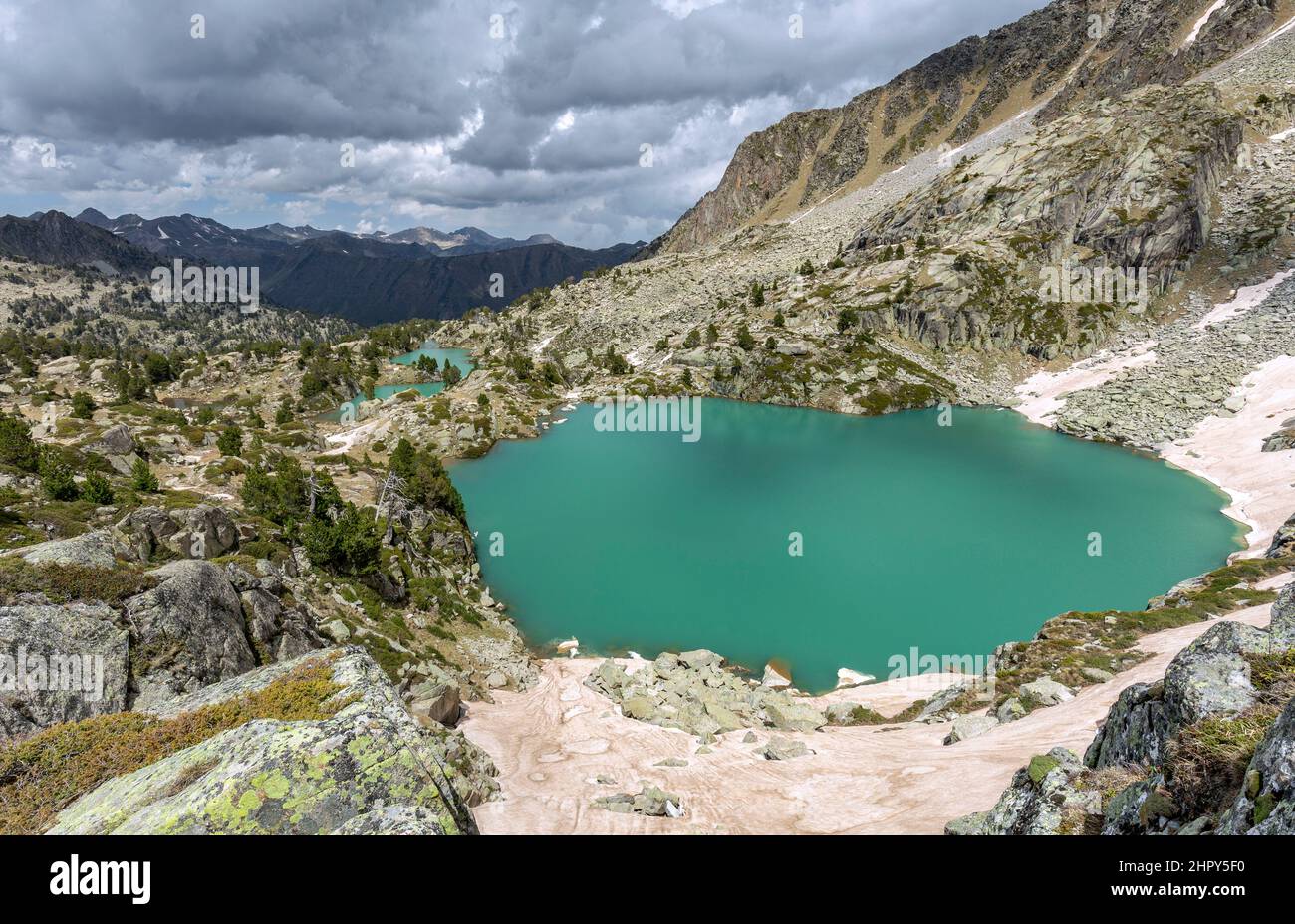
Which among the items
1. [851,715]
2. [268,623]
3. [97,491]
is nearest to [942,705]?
[851,715]

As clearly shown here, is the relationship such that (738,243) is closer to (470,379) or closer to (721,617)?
(470,379)

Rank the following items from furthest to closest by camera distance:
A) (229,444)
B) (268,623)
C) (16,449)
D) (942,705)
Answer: (229,444) → (16,449) → (942,705) → (268,623)

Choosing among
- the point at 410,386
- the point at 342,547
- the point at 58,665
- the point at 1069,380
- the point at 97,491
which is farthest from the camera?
the point at 410,386

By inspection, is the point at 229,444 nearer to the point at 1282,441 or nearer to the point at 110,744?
the point at 110,744

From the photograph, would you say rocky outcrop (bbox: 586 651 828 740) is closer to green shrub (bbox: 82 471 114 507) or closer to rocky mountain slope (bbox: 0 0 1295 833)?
rocky mountain slope (bbox: 0 0 1295 833)

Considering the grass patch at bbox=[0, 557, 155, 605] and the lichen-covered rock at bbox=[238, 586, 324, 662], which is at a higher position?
the grass patch at bbox=[0, 557, 155, 605]

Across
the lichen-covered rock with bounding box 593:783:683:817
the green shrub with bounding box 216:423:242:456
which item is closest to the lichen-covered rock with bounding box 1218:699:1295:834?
the lichen-covered rock with bounding box 593:783:683:817
